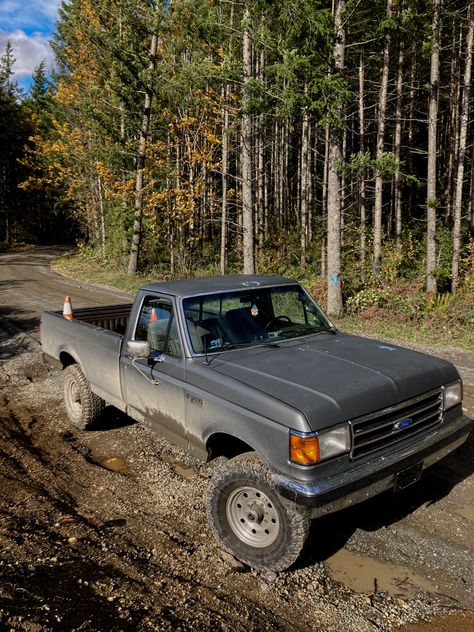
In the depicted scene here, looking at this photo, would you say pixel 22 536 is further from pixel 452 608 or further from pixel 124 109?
pixel 124 109

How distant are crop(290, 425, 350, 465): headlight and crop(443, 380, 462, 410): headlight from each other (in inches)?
49.6

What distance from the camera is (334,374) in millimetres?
3473

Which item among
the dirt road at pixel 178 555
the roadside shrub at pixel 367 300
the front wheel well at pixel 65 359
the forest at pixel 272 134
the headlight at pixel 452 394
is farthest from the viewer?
the roadside shrub at pixel 367 300

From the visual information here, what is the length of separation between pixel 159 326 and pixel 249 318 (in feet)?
2.94

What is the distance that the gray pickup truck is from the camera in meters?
3.05

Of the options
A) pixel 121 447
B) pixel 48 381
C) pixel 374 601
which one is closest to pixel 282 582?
pixel 374 601

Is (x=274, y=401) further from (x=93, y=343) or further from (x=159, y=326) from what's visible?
(x=93, y=343)

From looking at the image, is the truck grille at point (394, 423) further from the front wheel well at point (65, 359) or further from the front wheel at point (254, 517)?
the front wheel well at point (65, 359)

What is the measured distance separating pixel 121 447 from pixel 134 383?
120 centimetres

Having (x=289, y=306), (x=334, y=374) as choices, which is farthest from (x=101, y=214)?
(x=334, y=374)

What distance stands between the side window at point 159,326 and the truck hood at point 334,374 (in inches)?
22.7

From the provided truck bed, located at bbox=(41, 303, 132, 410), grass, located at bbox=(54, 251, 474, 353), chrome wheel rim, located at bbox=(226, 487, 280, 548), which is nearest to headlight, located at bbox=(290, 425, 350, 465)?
chrome wheel rim, located at bbox=(226, 487, 280, 548)

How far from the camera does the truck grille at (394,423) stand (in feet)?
10.4

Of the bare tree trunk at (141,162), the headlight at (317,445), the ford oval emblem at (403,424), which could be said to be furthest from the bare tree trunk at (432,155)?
the bare tree trunk at (141,162)
